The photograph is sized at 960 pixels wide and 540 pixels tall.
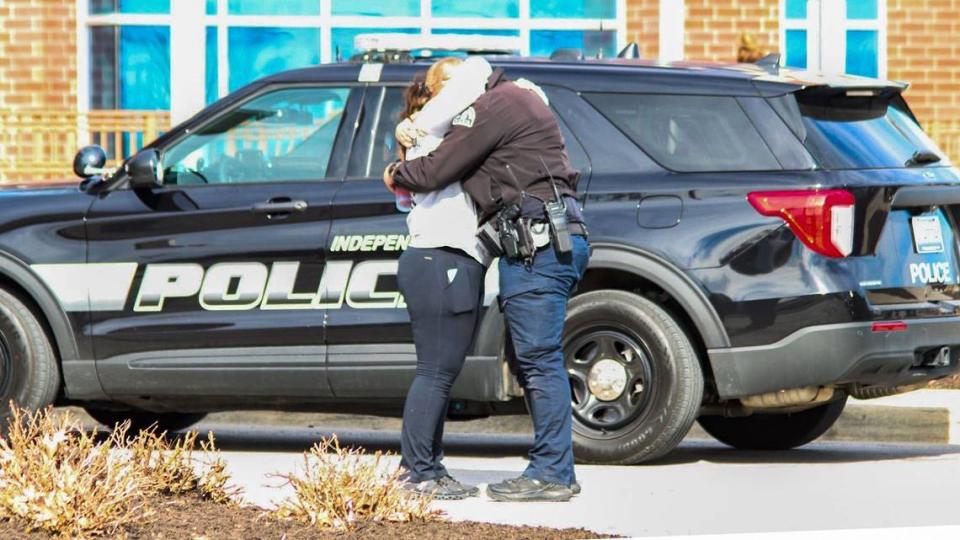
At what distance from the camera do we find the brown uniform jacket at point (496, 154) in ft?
24.1

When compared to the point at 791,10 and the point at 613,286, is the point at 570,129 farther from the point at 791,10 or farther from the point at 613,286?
the point at 791,10

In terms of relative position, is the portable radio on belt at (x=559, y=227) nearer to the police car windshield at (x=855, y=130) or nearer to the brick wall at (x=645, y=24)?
the police car windshield at (x=855, y=130)

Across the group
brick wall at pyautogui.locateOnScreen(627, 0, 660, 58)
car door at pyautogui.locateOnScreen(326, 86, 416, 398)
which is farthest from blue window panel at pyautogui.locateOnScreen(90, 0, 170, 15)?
car door at pyautogui.locateOnScreen(326, 86, 416, 398)

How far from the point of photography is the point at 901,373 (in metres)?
8.55

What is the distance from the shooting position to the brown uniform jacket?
733cm

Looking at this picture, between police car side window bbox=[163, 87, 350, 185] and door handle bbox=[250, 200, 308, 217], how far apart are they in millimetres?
160

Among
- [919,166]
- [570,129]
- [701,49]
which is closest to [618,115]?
[570,129]

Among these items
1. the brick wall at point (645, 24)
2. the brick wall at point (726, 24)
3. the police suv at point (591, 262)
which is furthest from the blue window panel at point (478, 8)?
the police suv at point (591, 262)

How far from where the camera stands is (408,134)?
7516mm

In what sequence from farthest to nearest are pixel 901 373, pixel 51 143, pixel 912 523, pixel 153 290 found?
1. pixel 51 143
2. pixel 153 290
3. pixel 901 373
4. pixel 912 523

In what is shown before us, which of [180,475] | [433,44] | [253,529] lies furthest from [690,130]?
[253,529]

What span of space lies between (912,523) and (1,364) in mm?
4391

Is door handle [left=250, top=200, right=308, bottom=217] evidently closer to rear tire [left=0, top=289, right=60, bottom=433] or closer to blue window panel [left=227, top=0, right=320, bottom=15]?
rear tire [left=0, top=289, right=60, bottom=433]

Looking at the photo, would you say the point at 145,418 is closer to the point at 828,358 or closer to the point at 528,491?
the point at 528,491
